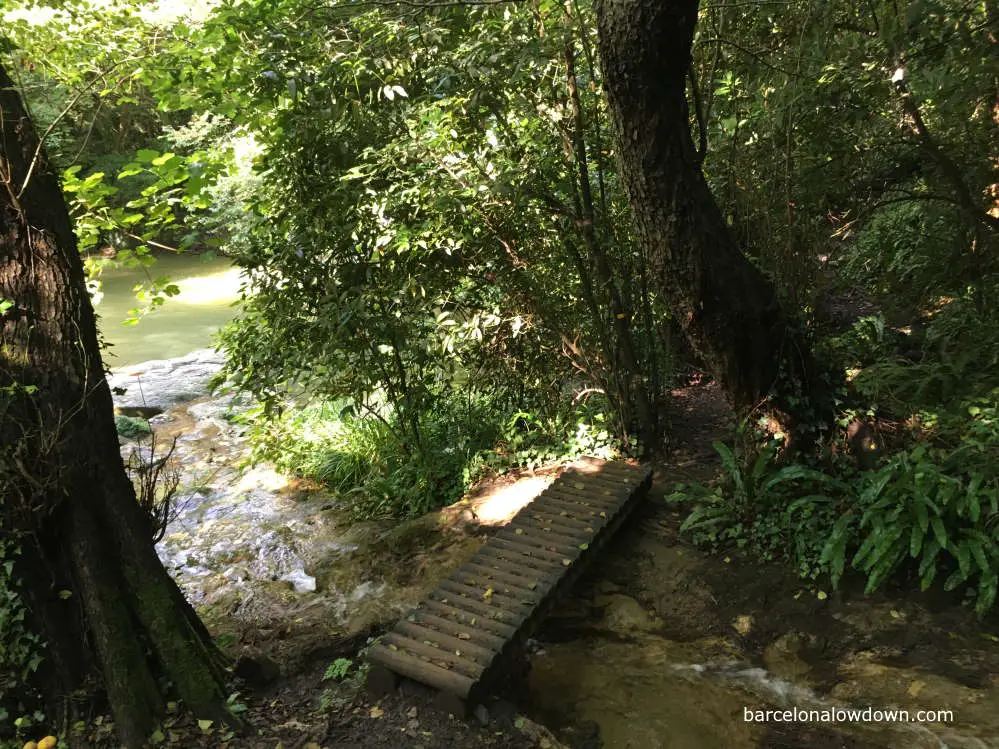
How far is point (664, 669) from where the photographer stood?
3699 millimetres

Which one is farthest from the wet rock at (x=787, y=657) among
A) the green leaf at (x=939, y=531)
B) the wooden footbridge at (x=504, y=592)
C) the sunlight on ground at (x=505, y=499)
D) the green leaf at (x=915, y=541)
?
the sunlight on ground at (x=505, y=499)

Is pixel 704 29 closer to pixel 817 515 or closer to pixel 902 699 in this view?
pixel 817 515

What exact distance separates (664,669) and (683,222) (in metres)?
2.73

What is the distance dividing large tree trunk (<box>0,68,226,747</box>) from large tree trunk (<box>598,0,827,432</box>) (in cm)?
299

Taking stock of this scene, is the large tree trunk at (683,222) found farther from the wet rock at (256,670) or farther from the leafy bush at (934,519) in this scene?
the wet rock at (256,670)

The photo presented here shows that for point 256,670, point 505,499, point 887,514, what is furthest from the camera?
point 505,499

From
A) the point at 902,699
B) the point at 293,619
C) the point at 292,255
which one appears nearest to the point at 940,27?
the point at 902,699

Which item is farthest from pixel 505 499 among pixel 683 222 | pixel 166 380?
pixel 166 380

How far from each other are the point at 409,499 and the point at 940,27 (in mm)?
5568

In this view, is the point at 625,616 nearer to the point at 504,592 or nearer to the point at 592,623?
the point at 592,623

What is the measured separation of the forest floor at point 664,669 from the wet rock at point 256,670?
1cm

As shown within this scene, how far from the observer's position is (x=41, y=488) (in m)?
2.68

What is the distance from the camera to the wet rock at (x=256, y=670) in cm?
351

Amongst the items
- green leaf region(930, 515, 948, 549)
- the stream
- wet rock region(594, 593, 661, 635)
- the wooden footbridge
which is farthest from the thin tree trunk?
green leaf region(930, 515, 948, 549)
